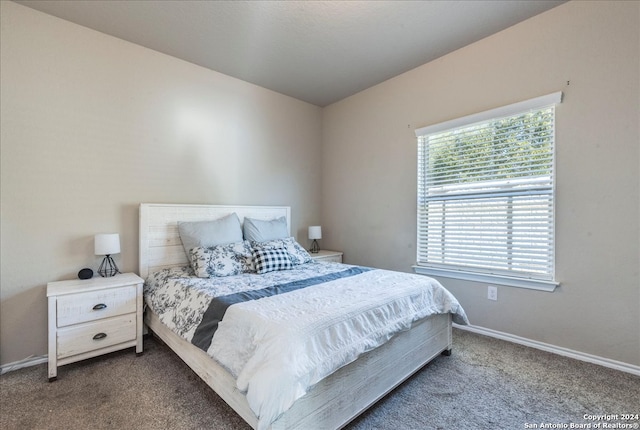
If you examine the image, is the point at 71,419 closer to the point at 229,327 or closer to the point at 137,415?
the point at 137,415

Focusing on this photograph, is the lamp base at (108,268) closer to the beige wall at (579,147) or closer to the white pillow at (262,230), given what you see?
the white pillow at (262,230)

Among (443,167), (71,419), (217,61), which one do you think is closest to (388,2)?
(443,167)

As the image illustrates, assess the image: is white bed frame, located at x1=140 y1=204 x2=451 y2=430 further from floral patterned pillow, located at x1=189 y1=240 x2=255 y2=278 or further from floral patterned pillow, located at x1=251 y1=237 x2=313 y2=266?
floral patterned pillow, located at x1=251 y1=237 x2=313 y2=266

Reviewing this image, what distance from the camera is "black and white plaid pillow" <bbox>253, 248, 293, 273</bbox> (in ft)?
8.59

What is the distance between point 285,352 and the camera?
4.14 ft

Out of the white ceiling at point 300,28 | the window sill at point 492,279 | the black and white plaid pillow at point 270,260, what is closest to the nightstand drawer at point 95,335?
the black and white plaid pillow at point 270,260

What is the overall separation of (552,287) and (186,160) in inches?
139

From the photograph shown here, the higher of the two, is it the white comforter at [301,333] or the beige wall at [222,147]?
the beige wall at [222,147]

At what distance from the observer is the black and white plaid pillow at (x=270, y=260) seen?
2.62 metres

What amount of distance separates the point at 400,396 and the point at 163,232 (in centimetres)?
243

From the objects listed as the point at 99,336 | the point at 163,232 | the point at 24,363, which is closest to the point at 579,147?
the point at 163,232

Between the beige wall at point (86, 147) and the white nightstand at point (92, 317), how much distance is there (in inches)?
14.0

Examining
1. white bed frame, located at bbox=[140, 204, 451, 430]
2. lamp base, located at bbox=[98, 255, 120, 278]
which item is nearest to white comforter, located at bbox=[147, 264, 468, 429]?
white bed frame, located at bbox=[140, 204, 451, 430]

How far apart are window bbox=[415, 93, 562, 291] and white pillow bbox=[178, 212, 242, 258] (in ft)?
6.63
